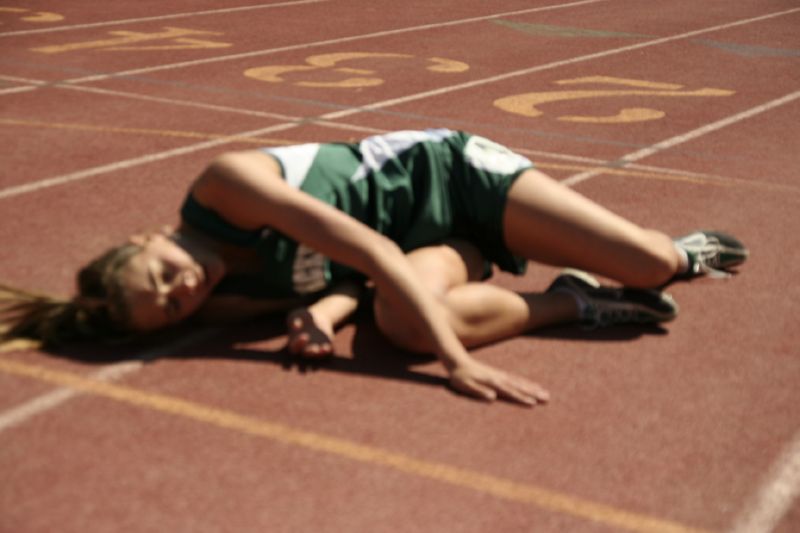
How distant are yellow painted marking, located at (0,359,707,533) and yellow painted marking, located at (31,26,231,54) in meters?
7.53

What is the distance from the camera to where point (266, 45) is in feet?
38.8

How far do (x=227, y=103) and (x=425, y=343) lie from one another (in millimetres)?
5023

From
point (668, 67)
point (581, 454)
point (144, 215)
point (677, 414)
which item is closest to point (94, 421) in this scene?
point (581, 454)

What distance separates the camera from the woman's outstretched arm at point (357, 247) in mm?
4109

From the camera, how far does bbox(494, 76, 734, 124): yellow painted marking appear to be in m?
8.80

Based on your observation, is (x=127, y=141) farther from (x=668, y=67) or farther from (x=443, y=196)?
(x=668, y=67)

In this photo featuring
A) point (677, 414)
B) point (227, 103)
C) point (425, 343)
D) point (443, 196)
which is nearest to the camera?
point (677, 414)

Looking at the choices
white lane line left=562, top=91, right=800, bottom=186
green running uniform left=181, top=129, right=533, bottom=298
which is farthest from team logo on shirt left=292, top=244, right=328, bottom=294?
white lane line left=562, top=91, right=800, bottom=186

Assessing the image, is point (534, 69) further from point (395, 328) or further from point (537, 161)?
point (395, 328)

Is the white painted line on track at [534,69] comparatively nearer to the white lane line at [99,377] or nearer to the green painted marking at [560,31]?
the green painted marking at [560,31]

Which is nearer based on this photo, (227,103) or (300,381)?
(300,381)

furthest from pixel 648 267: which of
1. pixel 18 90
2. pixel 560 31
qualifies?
pixel 560 31

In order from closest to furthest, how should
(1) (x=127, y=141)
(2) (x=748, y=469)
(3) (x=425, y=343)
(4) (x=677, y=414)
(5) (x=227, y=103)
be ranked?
(2) (x=748, y=469), (4) (x=677, y=414), (3) (x=425, y=343), (1) (x=127, y=141), (5) (x=227, y=103)

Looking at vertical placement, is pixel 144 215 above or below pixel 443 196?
below
